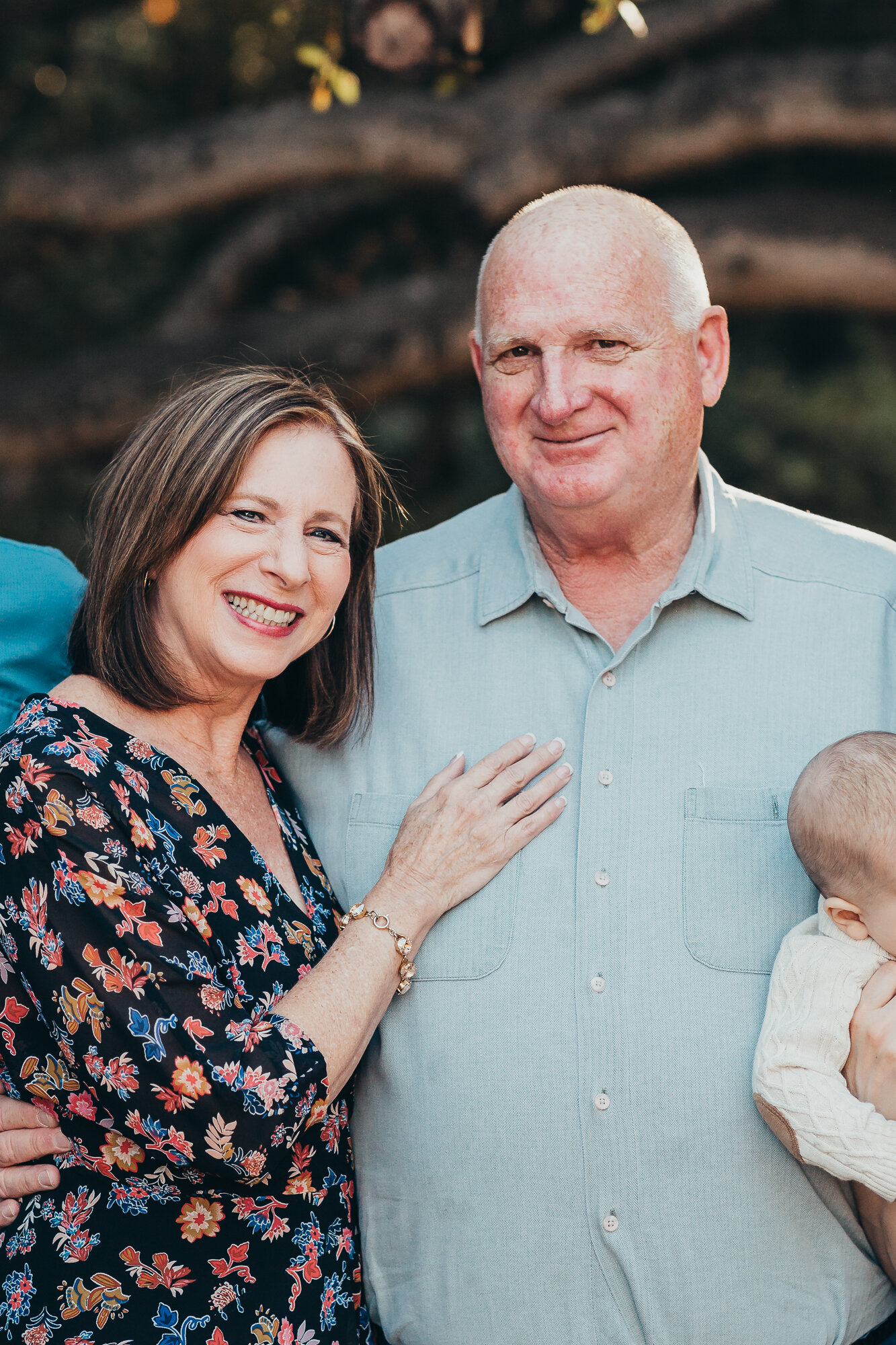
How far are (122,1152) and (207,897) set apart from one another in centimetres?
39

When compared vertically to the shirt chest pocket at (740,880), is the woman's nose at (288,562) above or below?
above

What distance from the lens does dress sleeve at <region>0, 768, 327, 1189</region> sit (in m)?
1.75

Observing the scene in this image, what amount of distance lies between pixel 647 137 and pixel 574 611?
8.29ft

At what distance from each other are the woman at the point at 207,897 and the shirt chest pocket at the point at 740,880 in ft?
0.93

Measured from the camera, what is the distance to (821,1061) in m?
1.96

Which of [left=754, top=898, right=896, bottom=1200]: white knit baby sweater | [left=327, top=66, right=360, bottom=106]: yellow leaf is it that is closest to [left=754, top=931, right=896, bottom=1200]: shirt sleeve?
[left=754, top=898, right=896, bottom=1200]: white knit baby sweater

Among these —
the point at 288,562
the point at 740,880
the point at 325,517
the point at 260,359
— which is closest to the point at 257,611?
the point at 288,562

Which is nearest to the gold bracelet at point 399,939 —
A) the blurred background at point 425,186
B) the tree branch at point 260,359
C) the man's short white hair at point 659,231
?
the man's short white hair at point 659,231

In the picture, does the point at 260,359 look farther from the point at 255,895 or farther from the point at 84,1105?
the point at 84,1105

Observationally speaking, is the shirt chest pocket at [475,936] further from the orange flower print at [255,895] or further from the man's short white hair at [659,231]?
the man's short white hair at [659,231]

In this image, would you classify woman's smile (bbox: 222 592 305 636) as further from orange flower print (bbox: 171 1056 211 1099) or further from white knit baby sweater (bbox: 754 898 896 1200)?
white knit baby sweater (bbox: 754 898 896 1200)

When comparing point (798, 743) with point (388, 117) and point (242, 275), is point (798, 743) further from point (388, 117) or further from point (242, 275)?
point (242, 275)

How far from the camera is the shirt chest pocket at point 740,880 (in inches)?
84.8

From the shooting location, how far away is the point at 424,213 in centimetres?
572
